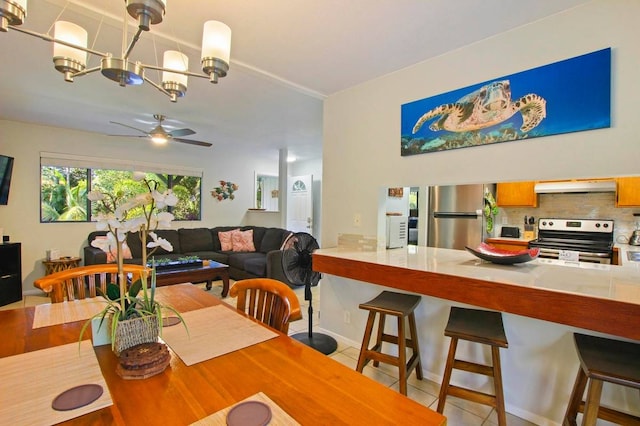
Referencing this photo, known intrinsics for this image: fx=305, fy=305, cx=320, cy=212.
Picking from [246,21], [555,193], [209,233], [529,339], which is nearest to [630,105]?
[529,339]

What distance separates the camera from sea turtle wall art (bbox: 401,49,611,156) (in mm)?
1615

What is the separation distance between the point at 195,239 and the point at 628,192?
581 centimetres

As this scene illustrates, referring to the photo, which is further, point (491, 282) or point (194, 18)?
point (194, 18)

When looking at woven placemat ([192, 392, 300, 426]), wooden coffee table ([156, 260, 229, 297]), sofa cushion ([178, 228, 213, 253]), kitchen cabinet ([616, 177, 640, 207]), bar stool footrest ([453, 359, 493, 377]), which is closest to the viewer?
woven placemat ([192, 392, 300, 426])

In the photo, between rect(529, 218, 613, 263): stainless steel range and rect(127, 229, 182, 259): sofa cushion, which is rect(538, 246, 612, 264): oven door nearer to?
rect(529, 218, 613, 263): stainless steel range

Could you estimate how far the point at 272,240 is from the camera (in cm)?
534

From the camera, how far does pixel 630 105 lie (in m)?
1.53

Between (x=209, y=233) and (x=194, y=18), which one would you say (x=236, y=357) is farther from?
(x=209, y=233)

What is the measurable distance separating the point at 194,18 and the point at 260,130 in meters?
2.69

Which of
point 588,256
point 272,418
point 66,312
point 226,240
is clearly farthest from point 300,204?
point 272,418

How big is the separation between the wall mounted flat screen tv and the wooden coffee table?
2.34 meters

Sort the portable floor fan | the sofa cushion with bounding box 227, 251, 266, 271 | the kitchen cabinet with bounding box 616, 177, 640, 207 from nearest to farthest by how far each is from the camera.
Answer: the portable floor fan → the kitchen cabinet with bounding box 616, 177, 640, 207 → the sofa cushion with bounding box 227, 251, 266, 271

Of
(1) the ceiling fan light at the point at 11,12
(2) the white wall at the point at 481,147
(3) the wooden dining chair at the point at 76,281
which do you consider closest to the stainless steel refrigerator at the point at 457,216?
(2) the white wall at the point at 481,147

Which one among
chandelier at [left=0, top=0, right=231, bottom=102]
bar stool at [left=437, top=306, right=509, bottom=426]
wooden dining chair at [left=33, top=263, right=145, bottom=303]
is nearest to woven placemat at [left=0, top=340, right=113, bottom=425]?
wooden dining chair at [left=33, top=263, right=145, bottom=303]
